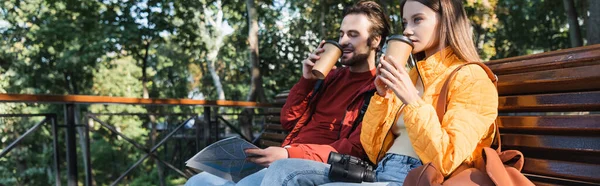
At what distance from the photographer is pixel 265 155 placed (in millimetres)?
1986

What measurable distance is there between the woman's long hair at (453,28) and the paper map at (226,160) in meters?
0.87

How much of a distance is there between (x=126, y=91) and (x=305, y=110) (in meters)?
15.2

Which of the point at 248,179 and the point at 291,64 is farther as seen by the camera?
the point at 291,64

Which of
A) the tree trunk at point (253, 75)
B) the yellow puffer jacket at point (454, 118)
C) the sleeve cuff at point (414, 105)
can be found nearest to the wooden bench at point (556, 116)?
the yellow puffer jacket at point (454, 118)

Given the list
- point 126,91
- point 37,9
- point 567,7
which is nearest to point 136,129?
point 126,91

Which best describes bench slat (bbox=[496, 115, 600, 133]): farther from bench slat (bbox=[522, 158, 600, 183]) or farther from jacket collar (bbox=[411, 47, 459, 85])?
jacket collar (bbox=[411, 47, 459, 85])

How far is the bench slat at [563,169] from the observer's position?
4.66 feet

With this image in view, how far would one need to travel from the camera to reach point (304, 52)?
38.2 ft

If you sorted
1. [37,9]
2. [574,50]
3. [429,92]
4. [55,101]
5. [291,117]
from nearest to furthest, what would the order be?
1. [574,50]
2. [429,92]
3. [291,117]
4. [55,101]
5. [37,9]

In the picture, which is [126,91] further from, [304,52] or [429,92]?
[429,92]

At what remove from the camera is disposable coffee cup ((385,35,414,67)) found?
5.02 feet

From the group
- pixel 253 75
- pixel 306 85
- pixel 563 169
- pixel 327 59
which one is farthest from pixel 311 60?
pixel 253 75

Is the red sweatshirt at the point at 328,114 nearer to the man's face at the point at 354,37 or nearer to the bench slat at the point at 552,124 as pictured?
the man's face at the point at 354,37

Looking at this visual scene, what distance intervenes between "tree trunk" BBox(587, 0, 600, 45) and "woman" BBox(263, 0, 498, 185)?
437 cm
